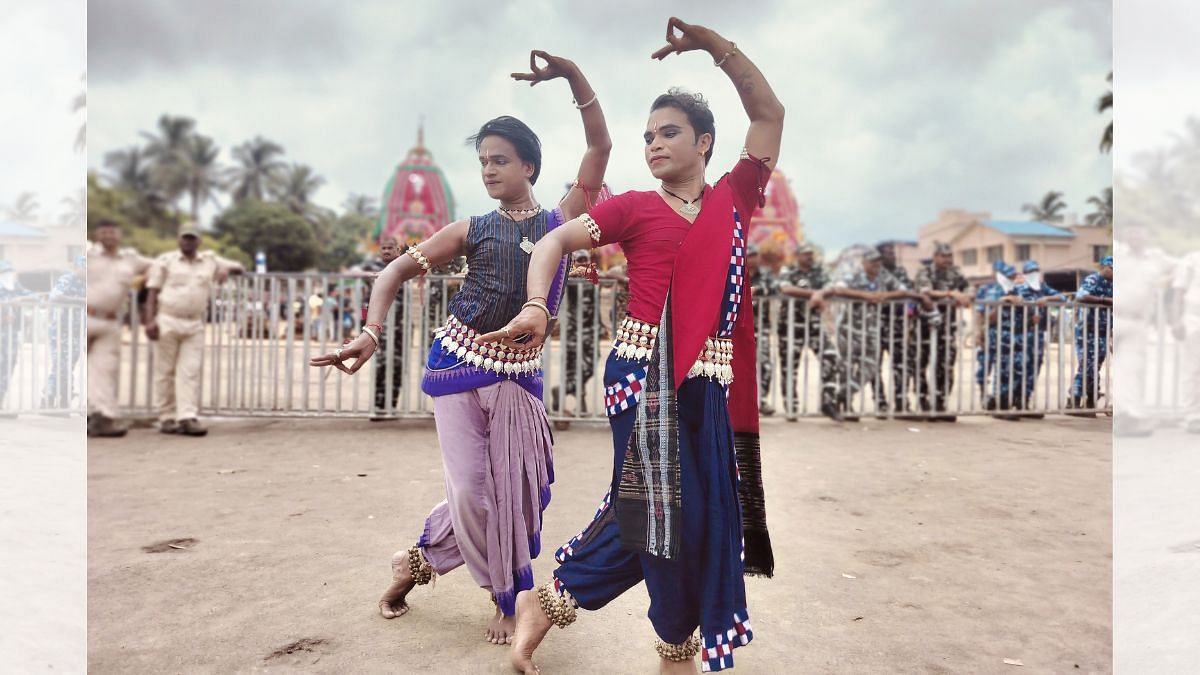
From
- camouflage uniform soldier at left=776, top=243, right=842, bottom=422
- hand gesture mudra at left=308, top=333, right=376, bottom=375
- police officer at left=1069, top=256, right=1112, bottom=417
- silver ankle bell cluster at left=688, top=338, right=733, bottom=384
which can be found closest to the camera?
silver ankle bell cluster at left=688, top=338, right=733, bottom=384

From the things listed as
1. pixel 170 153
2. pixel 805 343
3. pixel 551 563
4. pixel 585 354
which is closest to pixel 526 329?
pixel 551 563

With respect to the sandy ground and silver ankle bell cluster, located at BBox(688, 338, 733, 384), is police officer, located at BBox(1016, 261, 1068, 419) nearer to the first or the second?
silver ankle bell cluster, located at BBox(688, 338, 733, 384)

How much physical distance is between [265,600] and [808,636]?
2035 millimetres

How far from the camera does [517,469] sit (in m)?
2.70

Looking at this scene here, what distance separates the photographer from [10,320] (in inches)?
294

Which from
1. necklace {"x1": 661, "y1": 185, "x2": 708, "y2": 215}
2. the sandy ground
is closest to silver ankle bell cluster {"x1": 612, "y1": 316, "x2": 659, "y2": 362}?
necklace {"x1": 661, "y1": 185, "x2": 708, "y2": 215}

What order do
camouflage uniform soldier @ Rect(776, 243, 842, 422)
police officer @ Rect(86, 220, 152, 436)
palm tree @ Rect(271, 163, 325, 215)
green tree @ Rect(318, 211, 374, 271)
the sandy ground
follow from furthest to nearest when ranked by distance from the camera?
palm tree @ Rect(271, 163, 325, 215) → green tree @ Rect(318, 211, 374, 271) → camouflage uniform soldier @ Rect(776, 243, 842, 422) → police officer @ Rect(86, 220, 152, 436) → the sandy ground

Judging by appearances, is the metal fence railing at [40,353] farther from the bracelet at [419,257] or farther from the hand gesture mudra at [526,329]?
the hand gesture mudra at [526,329]

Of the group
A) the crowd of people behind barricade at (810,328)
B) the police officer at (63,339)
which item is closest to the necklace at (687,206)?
the crowd of people behind barricade at (810,328)

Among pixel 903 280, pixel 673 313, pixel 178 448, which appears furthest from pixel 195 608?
pixel 903 280

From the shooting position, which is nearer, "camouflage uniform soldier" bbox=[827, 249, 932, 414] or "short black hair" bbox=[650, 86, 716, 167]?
"short black hair" bbox=[650, 86, 716, 167]

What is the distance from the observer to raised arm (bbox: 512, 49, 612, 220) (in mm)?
2707

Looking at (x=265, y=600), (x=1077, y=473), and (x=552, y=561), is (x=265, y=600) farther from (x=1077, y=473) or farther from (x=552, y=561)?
(x=1077, y=473)

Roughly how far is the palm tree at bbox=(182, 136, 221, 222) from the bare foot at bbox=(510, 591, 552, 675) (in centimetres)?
5152
